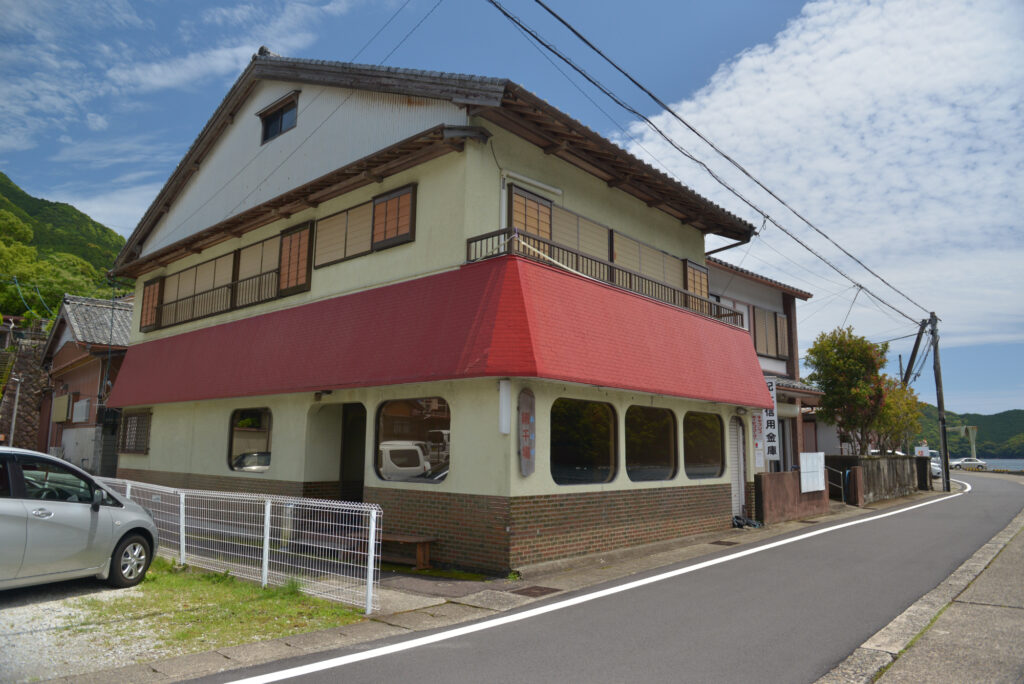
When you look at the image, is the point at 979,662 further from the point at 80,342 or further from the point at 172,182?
the point at 80,342

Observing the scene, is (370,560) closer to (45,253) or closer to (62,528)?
(62,528)

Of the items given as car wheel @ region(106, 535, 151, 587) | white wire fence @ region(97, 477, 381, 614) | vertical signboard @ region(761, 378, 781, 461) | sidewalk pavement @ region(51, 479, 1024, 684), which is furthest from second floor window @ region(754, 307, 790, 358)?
car wheel @ region(106, 535, 151, 587)

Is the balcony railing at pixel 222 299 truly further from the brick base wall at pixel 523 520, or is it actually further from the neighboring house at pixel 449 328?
the brick base wall at pixel 523 520

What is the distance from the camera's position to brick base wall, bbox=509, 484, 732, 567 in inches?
378

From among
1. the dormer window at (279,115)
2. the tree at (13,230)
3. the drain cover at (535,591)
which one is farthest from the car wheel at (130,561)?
the tree at (13,230)

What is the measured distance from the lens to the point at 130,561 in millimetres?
8164

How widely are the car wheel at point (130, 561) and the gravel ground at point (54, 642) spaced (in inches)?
13.2

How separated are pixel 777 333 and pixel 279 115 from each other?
18.7 metres

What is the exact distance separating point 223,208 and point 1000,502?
86.8ft

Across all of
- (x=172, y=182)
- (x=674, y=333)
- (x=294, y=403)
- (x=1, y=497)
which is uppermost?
(x=172, y=182)

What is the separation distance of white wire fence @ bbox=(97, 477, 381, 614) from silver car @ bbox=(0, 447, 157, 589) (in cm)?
91

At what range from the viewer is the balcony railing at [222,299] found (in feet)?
49.0

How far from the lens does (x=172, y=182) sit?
739 inches

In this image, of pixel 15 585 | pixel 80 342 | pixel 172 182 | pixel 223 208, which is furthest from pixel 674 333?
pixel 80 342
